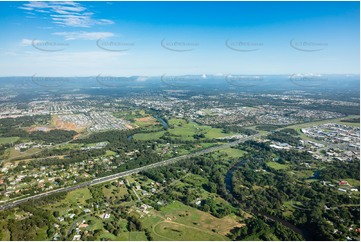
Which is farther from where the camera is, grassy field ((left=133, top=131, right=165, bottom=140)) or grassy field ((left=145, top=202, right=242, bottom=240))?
grassy field ((left=133, top=131, right=165, bottom=140))

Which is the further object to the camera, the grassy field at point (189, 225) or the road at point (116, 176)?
the road at point (116, 176)

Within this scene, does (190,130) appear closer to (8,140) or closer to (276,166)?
(276,166)

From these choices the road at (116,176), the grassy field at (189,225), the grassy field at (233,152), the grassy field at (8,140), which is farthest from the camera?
the grassy field at (8,140)

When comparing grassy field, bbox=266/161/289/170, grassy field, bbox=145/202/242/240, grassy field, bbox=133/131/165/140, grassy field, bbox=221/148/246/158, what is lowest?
grassy field, bbox=145/202/242/240

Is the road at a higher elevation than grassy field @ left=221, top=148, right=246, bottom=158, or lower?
lower

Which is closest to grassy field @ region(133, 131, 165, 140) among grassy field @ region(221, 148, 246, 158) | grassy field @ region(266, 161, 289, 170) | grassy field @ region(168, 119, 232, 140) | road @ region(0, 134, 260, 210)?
grassy field @ region(168, 119, 232, 140)

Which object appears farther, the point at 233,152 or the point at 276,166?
the point at 233,152

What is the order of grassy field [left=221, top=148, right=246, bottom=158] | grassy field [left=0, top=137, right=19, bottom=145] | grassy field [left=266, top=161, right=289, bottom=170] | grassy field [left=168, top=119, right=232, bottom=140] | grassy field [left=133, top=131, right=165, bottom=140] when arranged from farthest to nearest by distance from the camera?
grassy field [left=168, top=119, right=232, bottom=140] < grassy field [left=133, top=131, right=165, bottom=140] < grassy field [left=0, top=137, right=19, bottom=145] < grassy field [left=221, top=148, right=246, bottom=158] < grassy field [left=266, top=161, right=289, bottom=170]

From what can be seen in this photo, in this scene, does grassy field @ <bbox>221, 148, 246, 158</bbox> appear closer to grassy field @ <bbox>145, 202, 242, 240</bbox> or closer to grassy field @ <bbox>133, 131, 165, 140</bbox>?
grassy field @ <bbox>133, 131, 165, 140</bbox>

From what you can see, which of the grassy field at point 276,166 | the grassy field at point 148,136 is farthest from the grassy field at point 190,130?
the grassy field at point 276,166

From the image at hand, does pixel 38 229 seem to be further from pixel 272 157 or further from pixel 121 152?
pixel 272 157

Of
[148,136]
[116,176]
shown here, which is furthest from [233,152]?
[116,176]

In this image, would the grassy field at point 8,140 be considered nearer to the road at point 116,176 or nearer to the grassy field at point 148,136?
the grassy field at point 148,136
